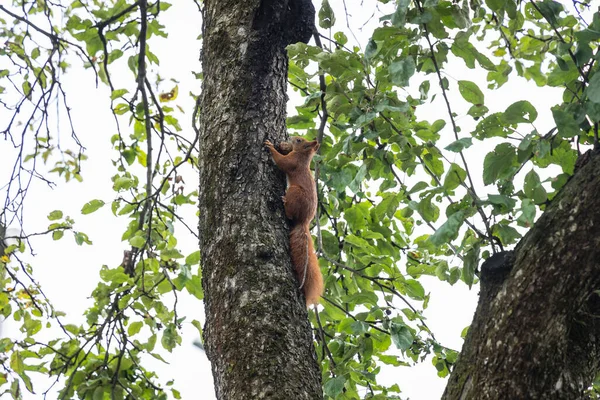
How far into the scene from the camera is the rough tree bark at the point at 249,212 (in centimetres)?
154

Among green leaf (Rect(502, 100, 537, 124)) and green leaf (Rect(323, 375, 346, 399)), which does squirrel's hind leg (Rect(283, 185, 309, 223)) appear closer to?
green leaf (Rect(323, 375, 346, 399))

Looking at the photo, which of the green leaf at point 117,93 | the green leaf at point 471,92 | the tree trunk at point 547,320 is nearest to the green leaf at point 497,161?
the green leaf at point 471,92

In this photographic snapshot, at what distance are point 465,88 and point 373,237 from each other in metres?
0.95

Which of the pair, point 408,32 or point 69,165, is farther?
point 69,165

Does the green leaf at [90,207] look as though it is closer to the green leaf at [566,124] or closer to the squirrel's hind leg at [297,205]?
the squirrel's hind leg at [297,205]

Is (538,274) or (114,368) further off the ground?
(114,368)

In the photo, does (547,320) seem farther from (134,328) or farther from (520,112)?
(134,328)

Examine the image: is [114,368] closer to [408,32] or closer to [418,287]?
[418,287]

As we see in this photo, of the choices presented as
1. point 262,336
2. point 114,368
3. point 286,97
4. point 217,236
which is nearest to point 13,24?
point 114,368

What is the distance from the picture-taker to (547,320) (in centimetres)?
131

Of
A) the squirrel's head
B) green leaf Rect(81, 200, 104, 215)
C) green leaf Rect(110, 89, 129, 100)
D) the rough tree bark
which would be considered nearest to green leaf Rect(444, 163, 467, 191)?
the rough tree bark

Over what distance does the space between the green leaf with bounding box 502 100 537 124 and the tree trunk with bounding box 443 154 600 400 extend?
1.32 ft

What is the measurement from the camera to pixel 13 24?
4.13m

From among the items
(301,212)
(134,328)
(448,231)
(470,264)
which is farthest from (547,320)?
(134,328)
